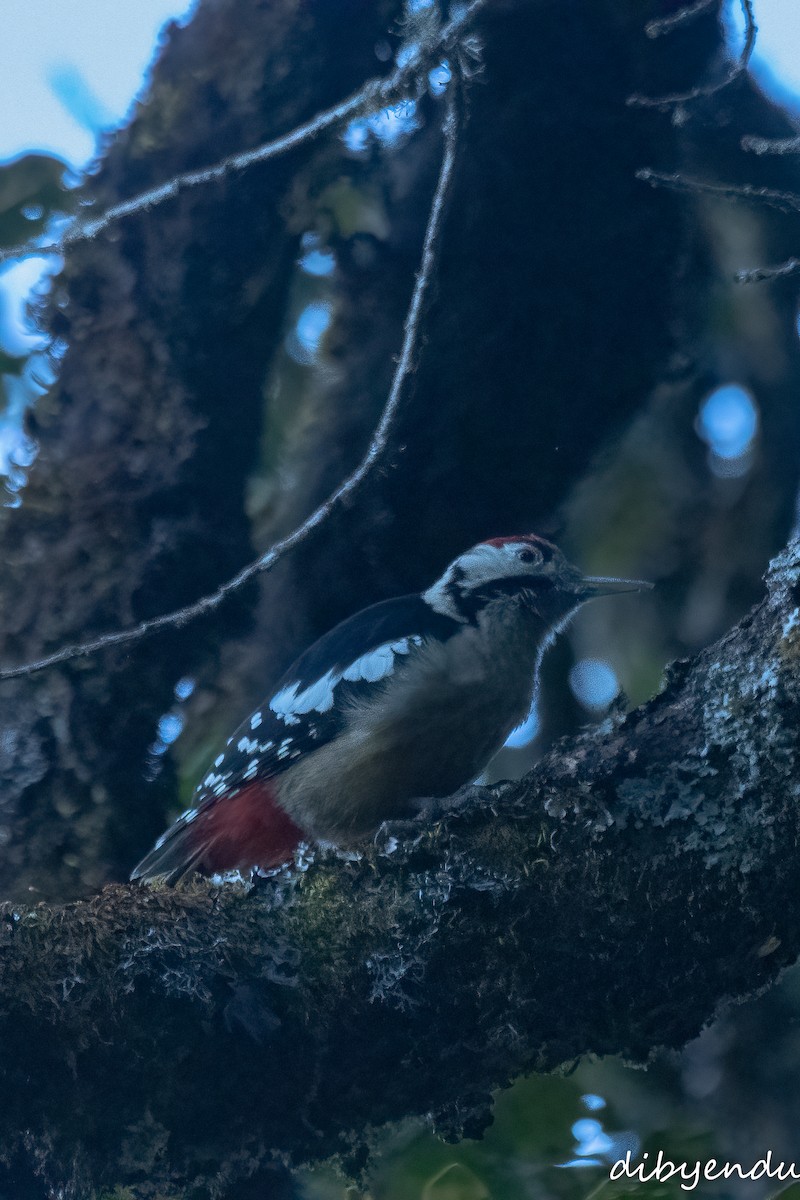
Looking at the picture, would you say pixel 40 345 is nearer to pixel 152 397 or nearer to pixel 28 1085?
pixel 152 397

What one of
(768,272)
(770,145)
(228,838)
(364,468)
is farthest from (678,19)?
(228,838)

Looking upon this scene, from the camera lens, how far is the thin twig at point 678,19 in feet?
6.81

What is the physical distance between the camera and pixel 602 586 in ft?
6.23

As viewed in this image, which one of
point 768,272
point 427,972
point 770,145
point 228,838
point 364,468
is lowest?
point 427,972

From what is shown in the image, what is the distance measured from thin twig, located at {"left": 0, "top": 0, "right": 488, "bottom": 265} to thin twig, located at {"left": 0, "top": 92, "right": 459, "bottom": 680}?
9 cm

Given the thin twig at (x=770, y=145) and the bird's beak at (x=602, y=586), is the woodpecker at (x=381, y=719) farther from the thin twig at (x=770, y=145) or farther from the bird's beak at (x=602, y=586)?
the thin twig at (x=770, y=145)

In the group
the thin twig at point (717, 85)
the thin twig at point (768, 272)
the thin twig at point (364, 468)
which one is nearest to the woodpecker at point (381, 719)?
the thin twig at point (364, 468)

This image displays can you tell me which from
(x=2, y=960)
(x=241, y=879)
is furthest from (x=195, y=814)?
(x=2, y=960)

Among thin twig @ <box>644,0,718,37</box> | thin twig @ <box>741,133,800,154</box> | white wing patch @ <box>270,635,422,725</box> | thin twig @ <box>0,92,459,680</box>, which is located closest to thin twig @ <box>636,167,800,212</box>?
thin twig @ <box>741,133,800,154</box>

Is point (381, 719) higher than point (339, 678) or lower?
lower

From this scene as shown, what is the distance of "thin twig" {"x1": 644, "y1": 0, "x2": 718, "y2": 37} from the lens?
81.7 inches

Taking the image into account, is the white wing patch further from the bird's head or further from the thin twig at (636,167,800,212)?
the thin twig at (636,167,800,212)

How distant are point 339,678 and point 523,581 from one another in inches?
15.2

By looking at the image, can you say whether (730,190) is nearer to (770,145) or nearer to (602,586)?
(770,145)
